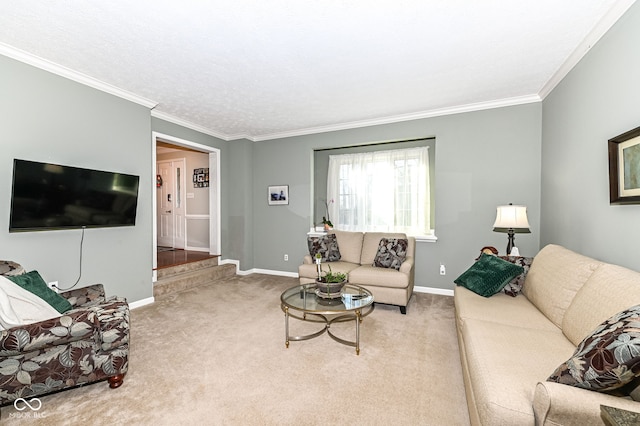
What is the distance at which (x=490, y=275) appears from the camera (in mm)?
2668

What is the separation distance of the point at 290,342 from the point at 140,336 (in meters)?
1.52

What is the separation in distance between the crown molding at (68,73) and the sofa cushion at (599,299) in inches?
190

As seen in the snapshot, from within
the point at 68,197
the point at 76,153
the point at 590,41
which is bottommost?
the point at 68,197

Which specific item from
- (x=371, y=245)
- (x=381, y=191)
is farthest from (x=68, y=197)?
(x=381, y=191)

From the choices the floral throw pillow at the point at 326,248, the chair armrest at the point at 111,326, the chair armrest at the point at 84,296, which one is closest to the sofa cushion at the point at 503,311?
the floral throw pillow at the point at 326,248

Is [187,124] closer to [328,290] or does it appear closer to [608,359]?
[328,290]

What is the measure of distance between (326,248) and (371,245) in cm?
68

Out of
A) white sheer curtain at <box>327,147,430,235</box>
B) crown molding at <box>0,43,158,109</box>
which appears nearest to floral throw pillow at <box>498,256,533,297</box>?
white sheer curtain at <box>327,147,430,235</box>

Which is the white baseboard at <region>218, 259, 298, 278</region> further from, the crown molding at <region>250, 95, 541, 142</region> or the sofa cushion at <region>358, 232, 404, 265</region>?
the crown molding at <region>250, 95, 541, 142</region>

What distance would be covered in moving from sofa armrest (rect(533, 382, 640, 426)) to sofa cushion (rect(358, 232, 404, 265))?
3098 millimetres

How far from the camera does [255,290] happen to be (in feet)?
14.6

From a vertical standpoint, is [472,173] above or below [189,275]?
above

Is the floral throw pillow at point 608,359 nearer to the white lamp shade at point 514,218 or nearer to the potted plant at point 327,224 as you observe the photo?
the white lamp shade at point 514,218

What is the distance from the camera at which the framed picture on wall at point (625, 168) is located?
185cm
